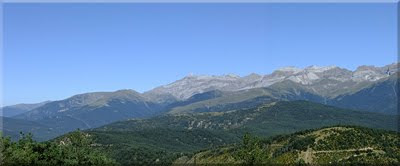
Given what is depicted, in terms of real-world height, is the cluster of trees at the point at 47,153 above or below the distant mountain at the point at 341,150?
above

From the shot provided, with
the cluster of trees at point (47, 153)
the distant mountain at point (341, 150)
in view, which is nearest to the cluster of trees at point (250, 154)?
the cluster of trees at point (47, 153)

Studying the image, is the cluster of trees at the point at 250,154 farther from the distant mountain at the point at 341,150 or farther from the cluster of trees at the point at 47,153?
the distant mountain at the point at 341,150

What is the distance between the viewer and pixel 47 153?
101500mm

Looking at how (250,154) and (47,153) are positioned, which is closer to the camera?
(47,153)

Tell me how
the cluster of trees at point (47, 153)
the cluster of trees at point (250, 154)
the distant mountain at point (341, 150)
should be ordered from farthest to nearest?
the distant mountain at point (341, 150)
the cluster of trees at point (250, 154)
the cluster of trees at point (47, 153)

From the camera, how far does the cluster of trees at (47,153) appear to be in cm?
8862

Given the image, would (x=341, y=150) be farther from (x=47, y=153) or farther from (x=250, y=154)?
(x=47, y=153)

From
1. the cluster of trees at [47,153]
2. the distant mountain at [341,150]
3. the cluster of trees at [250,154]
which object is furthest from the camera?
the distant mountain at [341,150]

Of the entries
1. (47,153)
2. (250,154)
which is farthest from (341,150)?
(47,153)

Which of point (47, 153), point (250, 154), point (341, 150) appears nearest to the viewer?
point (47, 153)

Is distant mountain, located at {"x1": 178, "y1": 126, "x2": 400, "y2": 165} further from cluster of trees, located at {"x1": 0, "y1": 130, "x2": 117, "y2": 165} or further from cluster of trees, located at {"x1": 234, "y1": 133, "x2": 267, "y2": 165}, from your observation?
cluster of trees, located at {"x1": 0, "y1": 130, "x2": 117, "y2": 165}

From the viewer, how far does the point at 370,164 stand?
150 m

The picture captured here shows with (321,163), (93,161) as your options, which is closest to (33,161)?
(93,161)

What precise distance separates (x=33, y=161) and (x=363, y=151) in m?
124
